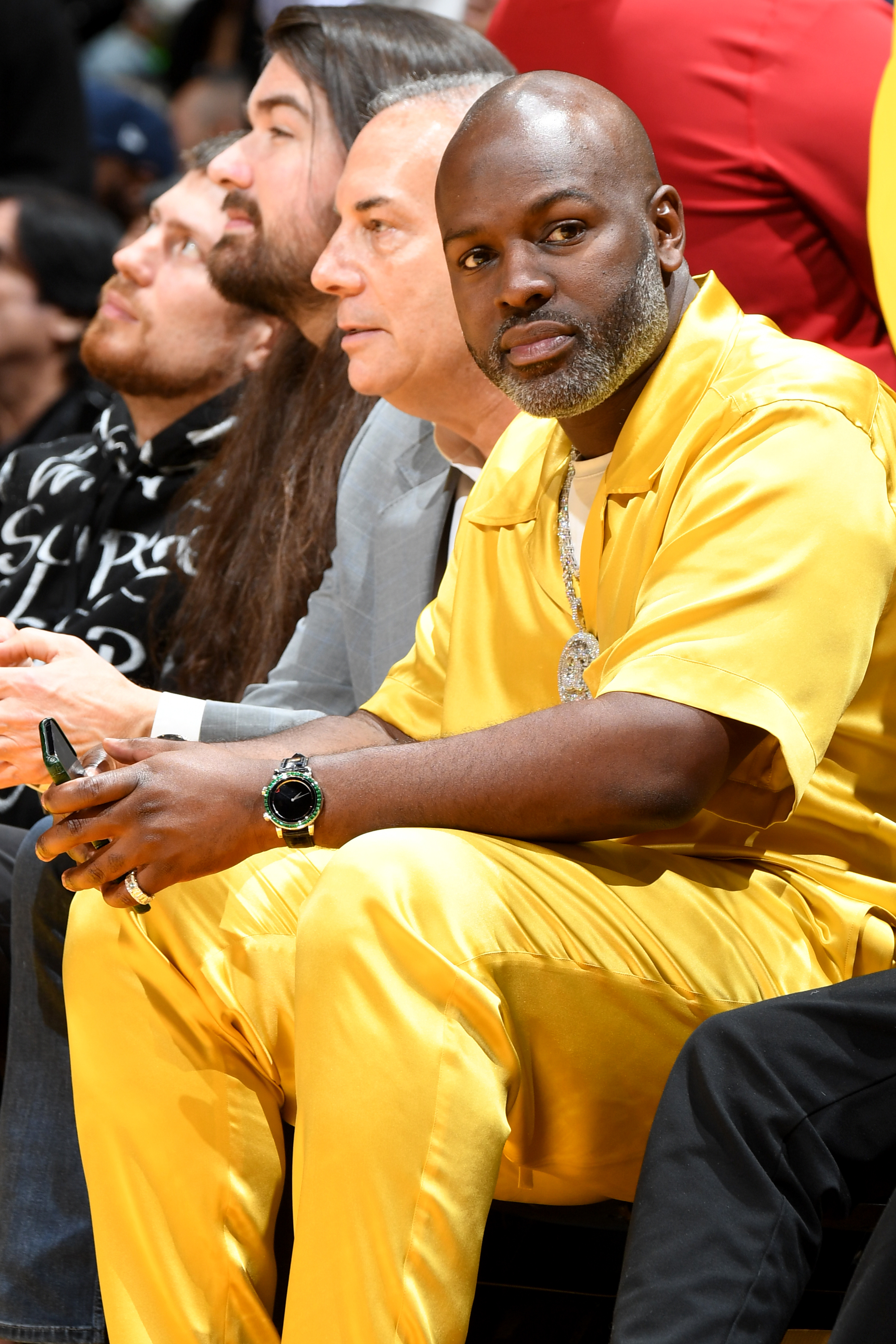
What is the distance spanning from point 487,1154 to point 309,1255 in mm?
170

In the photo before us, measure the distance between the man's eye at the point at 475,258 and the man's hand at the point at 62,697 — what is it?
0.76 metres

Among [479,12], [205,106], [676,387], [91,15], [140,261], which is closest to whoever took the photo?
[676,387]

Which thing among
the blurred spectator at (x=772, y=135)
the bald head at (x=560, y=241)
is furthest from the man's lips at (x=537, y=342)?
the blurred spectator at (x=772, y=135)

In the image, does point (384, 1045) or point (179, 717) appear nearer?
point (384, 1045)

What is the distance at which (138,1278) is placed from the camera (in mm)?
1607

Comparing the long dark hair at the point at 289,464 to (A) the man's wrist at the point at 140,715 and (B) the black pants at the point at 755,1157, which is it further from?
(B) the black pants at the point at 755,1157

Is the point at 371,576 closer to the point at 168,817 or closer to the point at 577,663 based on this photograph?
the point at 577,663

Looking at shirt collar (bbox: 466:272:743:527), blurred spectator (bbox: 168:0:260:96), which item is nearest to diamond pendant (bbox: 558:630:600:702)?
shirt collar (bbox: 466:272:743:527)

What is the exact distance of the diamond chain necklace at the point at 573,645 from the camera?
177 cm

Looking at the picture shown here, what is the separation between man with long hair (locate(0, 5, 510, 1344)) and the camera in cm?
242

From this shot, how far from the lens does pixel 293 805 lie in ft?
5.11

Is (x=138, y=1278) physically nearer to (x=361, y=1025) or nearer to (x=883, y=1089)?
(x=361, y=1025)

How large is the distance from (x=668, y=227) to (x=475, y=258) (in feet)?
0.69

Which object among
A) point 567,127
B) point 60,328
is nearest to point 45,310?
point 60,328
